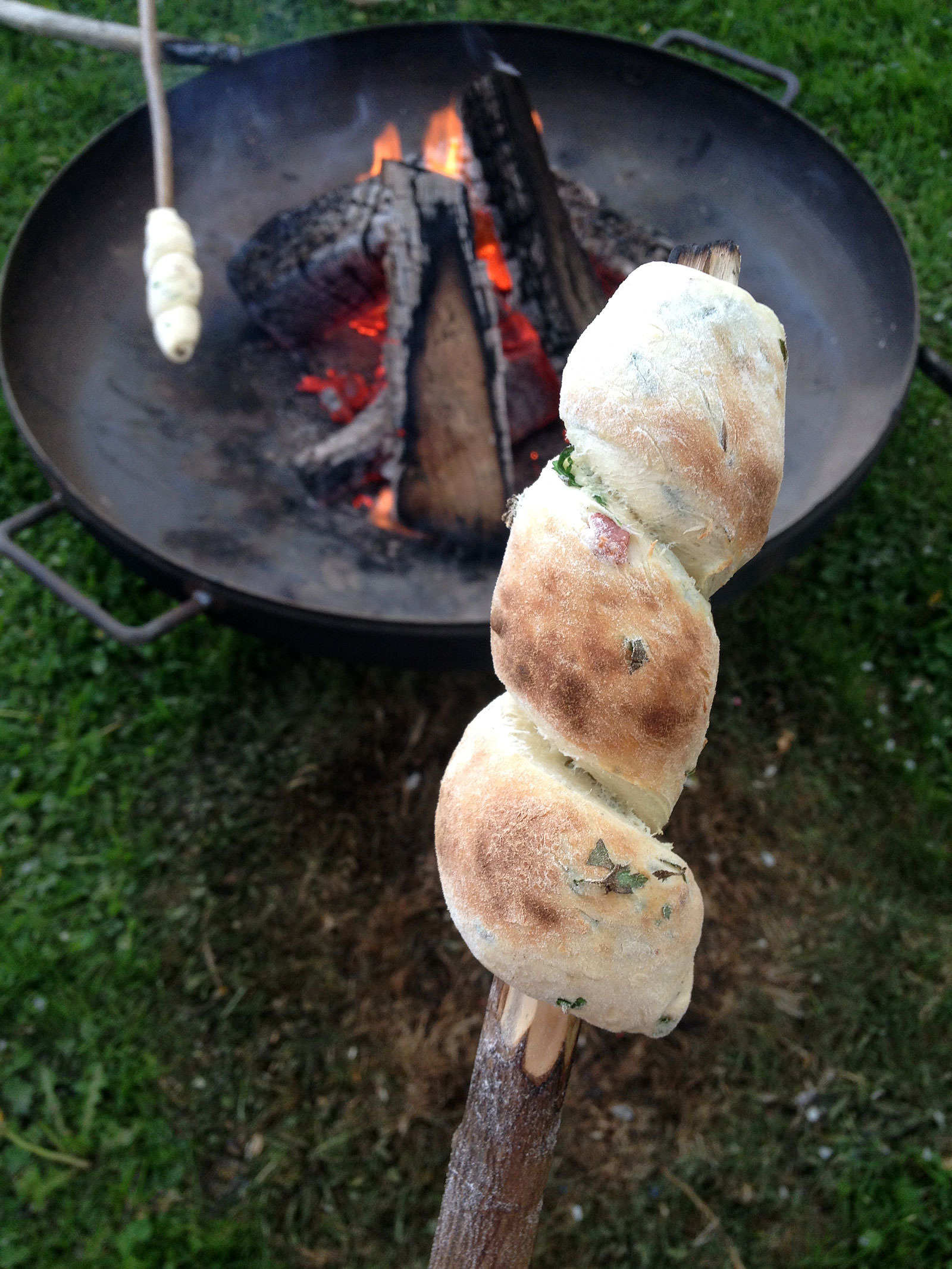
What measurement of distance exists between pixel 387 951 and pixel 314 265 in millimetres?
2152

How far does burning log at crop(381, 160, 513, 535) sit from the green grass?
884mm

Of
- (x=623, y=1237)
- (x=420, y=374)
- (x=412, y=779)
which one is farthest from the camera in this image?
(x=412, y=779)

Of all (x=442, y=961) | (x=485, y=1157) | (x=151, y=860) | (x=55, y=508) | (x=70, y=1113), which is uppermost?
(x=485, y=1157)

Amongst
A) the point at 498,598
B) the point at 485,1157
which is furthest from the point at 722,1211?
the point at 498,598

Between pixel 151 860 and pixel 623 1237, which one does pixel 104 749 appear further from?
pixel 623 1237

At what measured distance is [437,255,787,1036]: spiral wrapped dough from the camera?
3.13 ft

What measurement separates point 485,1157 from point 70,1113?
2034 millimetres

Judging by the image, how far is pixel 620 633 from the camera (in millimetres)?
961

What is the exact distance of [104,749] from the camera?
129 inches

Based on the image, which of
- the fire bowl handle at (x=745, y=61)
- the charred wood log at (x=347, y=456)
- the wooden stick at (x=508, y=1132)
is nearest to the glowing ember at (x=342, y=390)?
the charred wood log at (x=347, y=456)

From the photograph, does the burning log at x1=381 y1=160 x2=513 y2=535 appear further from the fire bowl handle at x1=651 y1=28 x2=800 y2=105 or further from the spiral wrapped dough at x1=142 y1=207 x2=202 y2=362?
the fire bowl handle at x1=651 y1=28 x2=800 y2=105

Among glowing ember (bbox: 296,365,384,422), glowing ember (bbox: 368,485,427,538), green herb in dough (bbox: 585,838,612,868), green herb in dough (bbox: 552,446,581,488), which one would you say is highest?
green herb in dough (bbox: 552,446,581,488)

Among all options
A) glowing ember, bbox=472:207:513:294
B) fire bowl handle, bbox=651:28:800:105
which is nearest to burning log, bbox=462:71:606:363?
glowing ember, bbox=472:207:513:294

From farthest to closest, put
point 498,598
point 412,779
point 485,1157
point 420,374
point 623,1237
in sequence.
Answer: point 412,779
point 420,374
point 623,1237
point 485,1157
point 498,598
